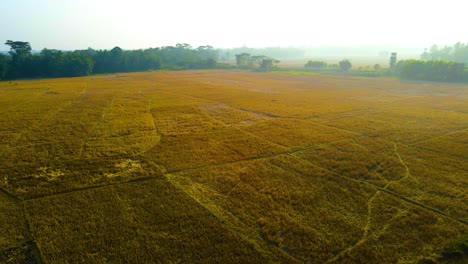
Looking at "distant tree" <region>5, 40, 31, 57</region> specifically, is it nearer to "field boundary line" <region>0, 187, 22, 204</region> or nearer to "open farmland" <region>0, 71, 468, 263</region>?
"open farmland" <region>0, 71, 468, 263</region>

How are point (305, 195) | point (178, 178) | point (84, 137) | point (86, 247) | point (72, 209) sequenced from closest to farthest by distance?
point (86, 247), point (72, 209), point (305, 195), point (178, 178), point (84, 137)

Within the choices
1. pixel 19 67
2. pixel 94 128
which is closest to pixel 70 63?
pixel 19 67

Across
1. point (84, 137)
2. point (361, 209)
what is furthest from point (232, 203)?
point (84, 137)

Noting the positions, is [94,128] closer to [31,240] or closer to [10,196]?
[10,196]

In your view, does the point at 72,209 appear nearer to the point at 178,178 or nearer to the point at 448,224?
the point at 178,178

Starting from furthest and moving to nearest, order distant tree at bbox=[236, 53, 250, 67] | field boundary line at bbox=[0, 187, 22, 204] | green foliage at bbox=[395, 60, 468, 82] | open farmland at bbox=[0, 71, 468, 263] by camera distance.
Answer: distant tree at bbox=[236, 53, 250, 67] < green foliage at bbox=[395, 60, 468, 82] < field boundary line at bbox=[0, 187, 22, 204] < open farmland at bbox=[0, 71, 468, 263]

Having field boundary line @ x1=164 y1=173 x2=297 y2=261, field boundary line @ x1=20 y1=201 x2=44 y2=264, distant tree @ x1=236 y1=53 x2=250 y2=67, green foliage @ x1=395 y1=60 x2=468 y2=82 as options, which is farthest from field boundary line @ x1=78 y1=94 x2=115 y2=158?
distant tree @ x1=236 y1=53 x2=250 y2=67

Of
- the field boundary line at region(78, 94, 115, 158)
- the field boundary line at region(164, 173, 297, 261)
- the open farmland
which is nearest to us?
the field boundary line at region(164, 173, 297, 261)
